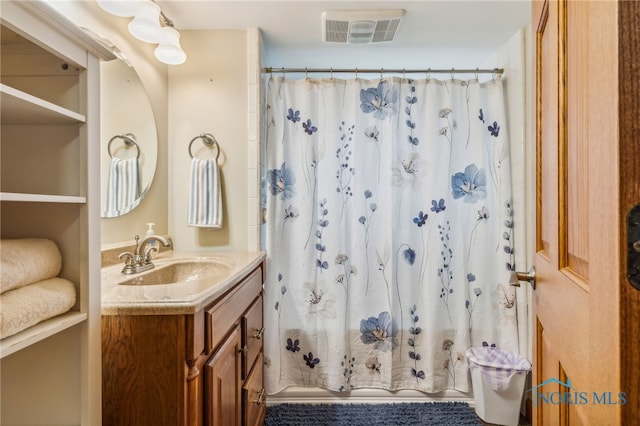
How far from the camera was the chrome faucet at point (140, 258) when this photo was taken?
3.95ft

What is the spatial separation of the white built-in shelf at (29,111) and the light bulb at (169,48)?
99 centimetres

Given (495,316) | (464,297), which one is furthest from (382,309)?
(495,316)

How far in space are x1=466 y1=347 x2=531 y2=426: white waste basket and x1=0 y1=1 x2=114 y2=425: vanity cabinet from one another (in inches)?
69.2

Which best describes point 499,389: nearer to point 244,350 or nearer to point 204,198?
point 244,350

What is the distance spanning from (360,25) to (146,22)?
1052mm

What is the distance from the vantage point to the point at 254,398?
1400mm

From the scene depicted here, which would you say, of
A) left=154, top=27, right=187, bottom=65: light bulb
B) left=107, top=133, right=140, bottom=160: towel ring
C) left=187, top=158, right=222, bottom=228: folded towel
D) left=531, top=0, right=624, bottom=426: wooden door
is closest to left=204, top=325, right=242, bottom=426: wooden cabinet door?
left=187, top=158, right=222, bottom=228: folded towel

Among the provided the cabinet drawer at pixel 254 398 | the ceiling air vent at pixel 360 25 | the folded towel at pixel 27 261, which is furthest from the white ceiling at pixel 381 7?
the cabinet drawer at pixel 254 398

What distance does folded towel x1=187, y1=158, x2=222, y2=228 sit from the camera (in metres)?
1.70

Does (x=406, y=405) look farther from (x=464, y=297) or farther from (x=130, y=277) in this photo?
(x=130, y=277)

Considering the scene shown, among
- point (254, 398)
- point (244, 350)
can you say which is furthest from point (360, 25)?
point (254, 398)

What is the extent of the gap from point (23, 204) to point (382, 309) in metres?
1.66

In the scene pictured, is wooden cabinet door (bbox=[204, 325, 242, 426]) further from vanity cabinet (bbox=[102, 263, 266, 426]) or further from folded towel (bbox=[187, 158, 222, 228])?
folded towel (bbox=[187, 158, 222, 228])

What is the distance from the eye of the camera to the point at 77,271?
66 cm
